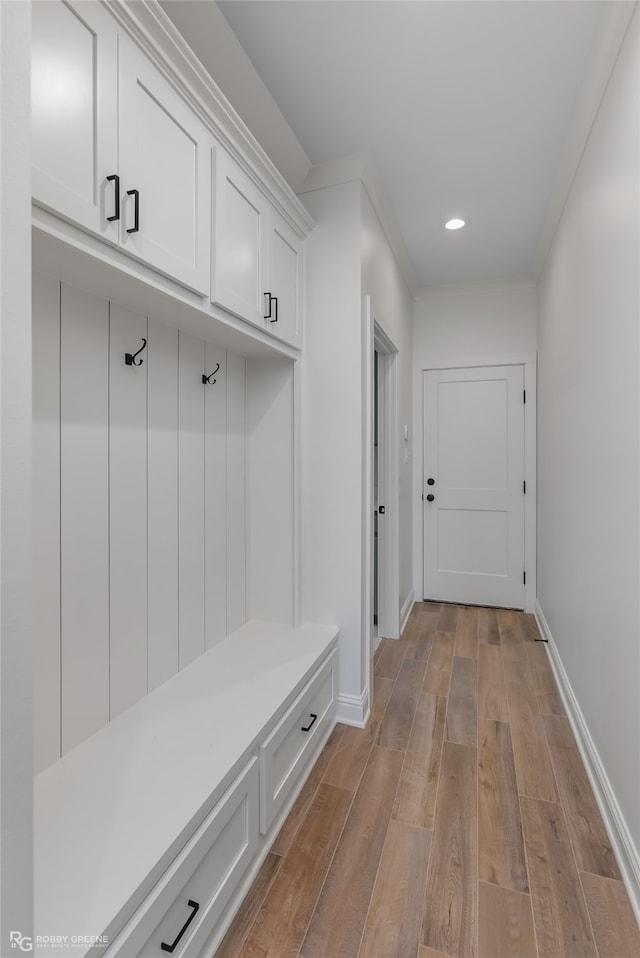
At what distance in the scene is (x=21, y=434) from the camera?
2.21 feet

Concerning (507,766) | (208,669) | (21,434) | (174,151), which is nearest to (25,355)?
(21,434)

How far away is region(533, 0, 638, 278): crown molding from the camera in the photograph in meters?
1.47

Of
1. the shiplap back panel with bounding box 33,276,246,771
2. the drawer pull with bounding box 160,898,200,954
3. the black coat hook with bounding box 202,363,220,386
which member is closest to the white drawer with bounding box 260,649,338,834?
the drawer pull with bounding box 160,898,200,954

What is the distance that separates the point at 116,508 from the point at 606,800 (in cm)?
194

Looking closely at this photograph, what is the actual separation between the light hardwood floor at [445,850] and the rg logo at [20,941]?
78cm

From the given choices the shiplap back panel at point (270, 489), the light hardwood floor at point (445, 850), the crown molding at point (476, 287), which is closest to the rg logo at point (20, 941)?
the light hardwood floor at point (445, 850)

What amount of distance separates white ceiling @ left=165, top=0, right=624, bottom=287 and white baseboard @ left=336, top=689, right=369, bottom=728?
2535 mm

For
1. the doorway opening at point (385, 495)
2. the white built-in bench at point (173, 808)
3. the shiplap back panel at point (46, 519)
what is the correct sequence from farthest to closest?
the doorway opening at point (385, 495) → the shiplap back panel at point (46, 519) → the white built-in bench at point (173, 808)

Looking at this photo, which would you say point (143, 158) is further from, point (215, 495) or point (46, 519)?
point (215, 495)

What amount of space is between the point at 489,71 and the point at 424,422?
248 cm

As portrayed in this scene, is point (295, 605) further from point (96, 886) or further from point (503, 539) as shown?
point (503, 539)

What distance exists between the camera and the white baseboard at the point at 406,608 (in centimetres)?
344

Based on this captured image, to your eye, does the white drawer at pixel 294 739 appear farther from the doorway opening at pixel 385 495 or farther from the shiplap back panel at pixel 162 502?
the doorway opening at pixel 385 495

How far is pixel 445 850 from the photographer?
60.3 inches
